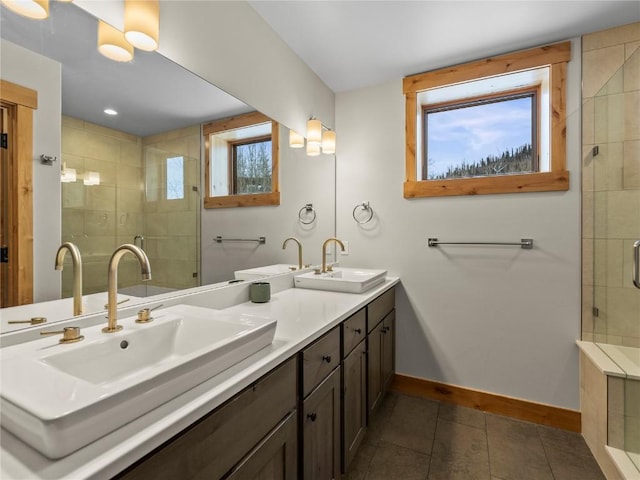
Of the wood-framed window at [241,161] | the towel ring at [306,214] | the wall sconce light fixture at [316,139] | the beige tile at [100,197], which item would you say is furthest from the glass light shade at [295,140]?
the beige tile at [100,197]

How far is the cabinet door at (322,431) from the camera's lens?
1.12 metres

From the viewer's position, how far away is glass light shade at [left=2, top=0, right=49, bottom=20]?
845 millimetres

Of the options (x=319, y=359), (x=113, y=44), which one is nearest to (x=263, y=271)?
(x=319, y=359)

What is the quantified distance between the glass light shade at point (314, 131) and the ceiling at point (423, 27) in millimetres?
414

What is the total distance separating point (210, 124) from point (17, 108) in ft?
2.47

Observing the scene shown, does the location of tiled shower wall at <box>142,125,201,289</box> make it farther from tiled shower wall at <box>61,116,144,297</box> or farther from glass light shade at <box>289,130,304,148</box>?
glass light shade at <box>289,130,304,148</box>

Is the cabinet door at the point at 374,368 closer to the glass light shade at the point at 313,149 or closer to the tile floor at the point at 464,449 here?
the tile floor at the point at 464,449

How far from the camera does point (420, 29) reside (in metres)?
1.92

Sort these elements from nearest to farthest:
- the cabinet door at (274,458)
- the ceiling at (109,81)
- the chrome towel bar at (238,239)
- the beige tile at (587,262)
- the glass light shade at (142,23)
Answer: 1. the cabinet door at (274,458)
2. the ceiling at (109,81)
3. the glass light shade at (142,23)
4. the chrome towel bar at (238,239)
5. the beige tile at (587,262)

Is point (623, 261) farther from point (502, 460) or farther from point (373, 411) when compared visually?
point (373, 411)

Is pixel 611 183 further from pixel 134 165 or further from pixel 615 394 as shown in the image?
pixel 134 165

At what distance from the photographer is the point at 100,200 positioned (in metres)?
1.06

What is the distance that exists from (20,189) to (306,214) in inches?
62.9

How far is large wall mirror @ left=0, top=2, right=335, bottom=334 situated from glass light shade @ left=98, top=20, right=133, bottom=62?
0.07ft
